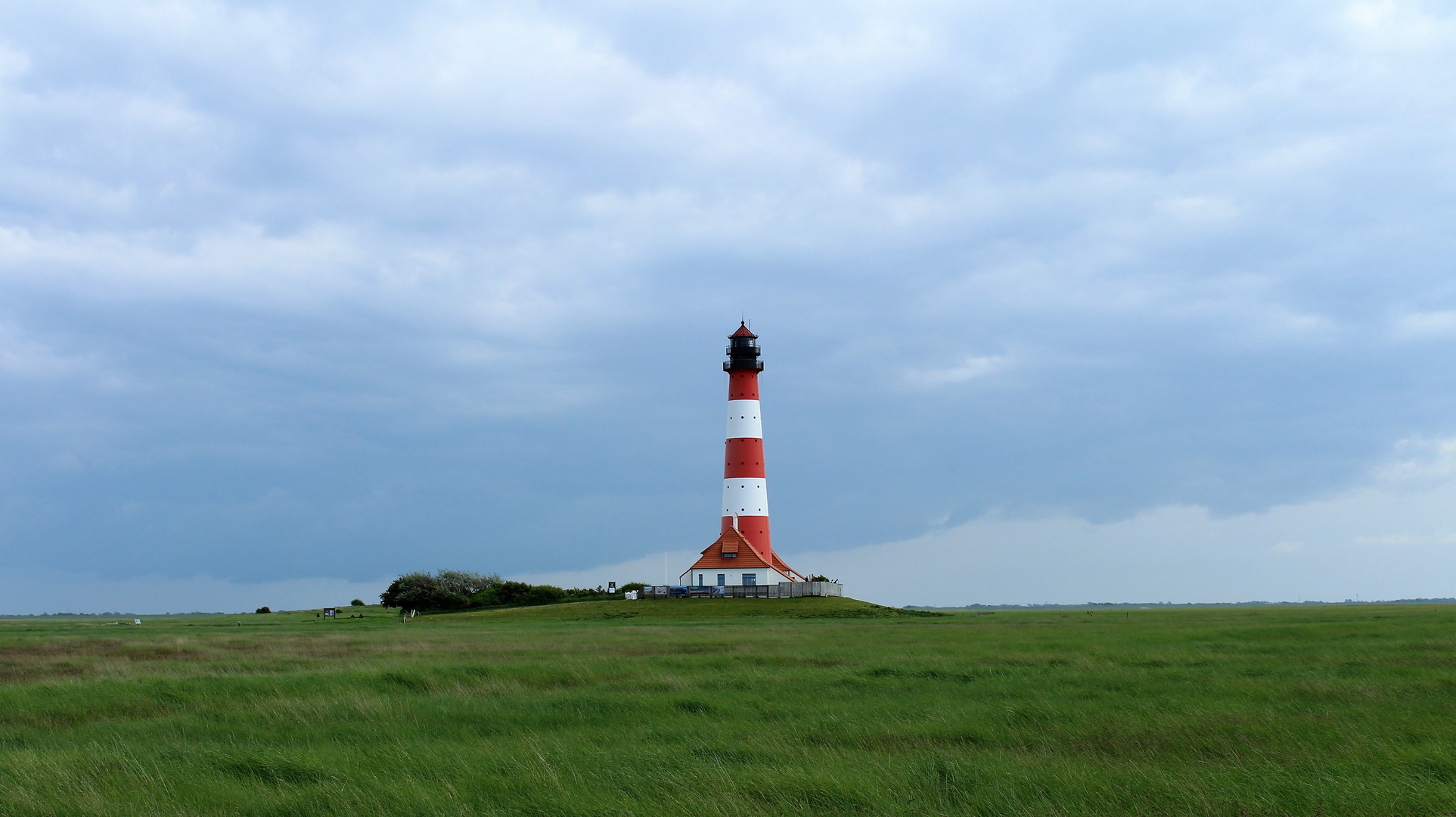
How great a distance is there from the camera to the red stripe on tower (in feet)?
254

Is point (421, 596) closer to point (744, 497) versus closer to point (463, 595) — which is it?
point (463, 595)

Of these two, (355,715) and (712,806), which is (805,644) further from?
(712,806)

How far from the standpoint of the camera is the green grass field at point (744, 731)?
38.2ft

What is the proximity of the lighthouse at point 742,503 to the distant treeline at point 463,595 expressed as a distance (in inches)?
409

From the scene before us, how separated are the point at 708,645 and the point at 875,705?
54.2ft

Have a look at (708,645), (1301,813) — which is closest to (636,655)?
(708,645)

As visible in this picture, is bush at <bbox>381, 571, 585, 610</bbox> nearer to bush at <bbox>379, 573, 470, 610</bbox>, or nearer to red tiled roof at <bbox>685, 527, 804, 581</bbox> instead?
bush at <bbox>379, 573, 470, 610</bbox>

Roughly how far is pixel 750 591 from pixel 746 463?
968 cm

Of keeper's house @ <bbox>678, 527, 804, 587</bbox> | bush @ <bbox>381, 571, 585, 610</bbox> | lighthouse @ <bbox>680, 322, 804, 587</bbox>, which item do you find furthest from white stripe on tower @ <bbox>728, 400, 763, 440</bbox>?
bush @ <bbox>381, 571, 585, 610</bbox>

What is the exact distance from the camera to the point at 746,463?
7750 centimetres

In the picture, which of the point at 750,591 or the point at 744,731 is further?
the point at 750,591

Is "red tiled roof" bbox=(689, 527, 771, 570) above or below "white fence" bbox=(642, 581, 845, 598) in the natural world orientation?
above

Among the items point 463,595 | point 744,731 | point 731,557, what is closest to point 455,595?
point 463,595

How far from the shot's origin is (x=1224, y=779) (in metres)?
12.0
